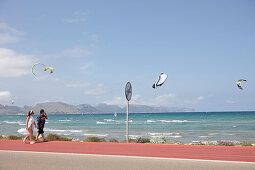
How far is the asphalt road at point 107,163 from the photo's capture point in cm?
725

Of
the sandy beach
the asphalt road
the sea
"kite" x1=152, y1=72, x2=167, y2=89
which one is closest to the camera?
the asphalt road

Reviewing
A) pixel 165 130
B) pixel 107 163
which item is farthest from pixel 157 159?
pixel 165 130

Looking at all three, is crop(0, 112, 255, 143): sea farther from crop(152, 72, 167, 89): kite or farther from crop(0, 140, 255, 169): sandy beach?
crop(0, 140, 255, 169): sandy beach

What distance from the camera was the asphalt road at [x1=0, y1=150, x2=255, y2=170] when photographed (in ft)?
23.8

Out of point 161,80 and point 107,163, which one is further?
point 161,80

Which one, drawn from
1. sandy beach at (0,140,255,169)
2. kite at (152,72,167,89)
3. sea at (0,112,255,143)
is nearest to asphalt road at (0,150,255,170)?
sandy beach at (0,140,255,169)

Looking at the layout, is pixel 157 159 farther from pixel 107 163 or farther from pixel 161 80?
pixel 161 80

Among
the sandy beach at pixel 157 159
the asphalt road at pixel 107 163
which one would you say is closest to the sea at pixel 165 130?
the sandy beach at pixel 157 159

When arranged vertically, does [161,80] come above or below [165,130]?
above

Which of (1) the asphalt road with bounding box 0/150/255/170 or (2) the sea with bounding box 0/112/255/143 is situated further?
(2) the sea with bounding box 0/112/255/143

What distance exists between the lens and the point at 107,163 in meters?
7.84

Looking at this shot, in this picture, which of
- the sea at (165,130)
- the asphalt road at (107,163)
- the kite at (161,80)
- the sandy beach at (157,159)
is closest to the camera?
the asphalt road at (107,163)

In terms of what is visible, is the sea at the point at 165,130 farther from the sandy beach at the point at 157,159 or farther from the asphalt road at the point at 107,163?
the asphalt road at the point at 107,163

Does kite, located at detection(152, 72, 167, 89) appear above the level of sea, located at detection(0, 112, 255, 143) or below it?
above
